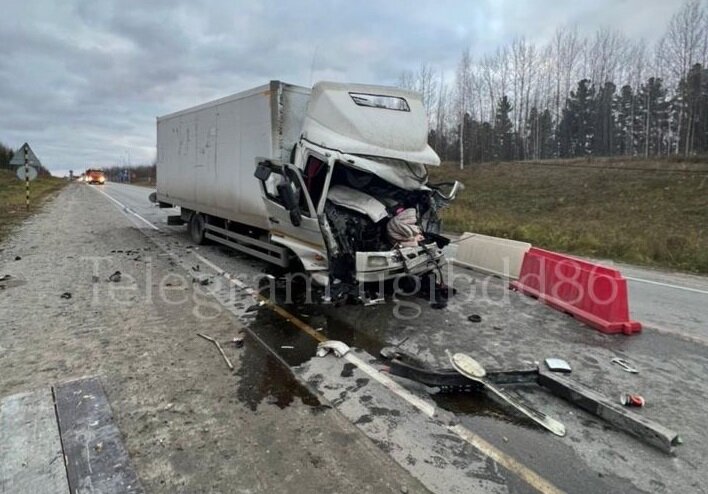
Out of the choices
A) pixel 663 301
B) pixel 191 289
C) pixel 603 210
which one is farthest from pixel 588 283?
pixel 603 210

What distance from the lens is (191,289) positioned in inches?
288

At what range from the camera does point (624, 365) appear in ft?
15.1

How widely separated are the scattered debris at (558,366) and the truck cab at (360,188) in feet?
7.19

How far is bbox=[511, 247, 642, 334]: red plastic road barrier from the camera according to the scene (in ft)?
18.6

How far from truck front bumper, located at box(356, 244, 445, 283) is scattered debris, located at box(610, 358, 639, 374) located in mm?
2565

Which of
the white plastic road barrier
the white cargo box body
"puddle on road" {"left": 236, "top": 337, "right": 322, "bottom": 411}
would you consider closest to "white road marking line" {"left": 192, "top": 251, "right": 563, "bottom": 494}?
"puddle on road" {"left": 236, "top": 337, "right": 322, "bottom": 411}

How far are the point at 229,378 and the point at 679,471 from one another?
3524mm

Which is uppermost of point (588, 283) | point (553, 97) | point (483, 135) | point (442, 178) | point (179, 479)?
point (553, 97)

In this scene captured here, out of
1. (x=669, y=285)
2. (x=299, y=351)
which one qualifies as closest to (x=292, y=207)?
(x=299, y=351)

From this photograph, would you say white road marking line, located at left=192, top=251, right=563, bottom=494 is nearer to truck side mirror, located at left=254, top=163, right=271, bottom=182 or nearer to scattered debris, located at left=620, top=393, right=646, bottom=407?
scattered debris, located at left=620, top=393, right=646, bottom=407

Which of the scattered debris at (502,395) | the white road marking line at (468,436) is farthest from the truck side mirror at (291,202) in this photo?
the scattered debris at (502,395)

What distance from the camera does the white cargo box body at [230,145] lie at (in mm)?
7699

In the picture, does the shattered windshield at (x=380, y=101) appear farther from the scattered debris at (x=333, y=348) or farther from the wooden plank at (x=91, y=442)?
the wooden plank at (x=91, y=442)

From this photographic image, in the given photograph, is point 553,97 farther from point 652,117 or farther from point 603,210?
point 603,210
